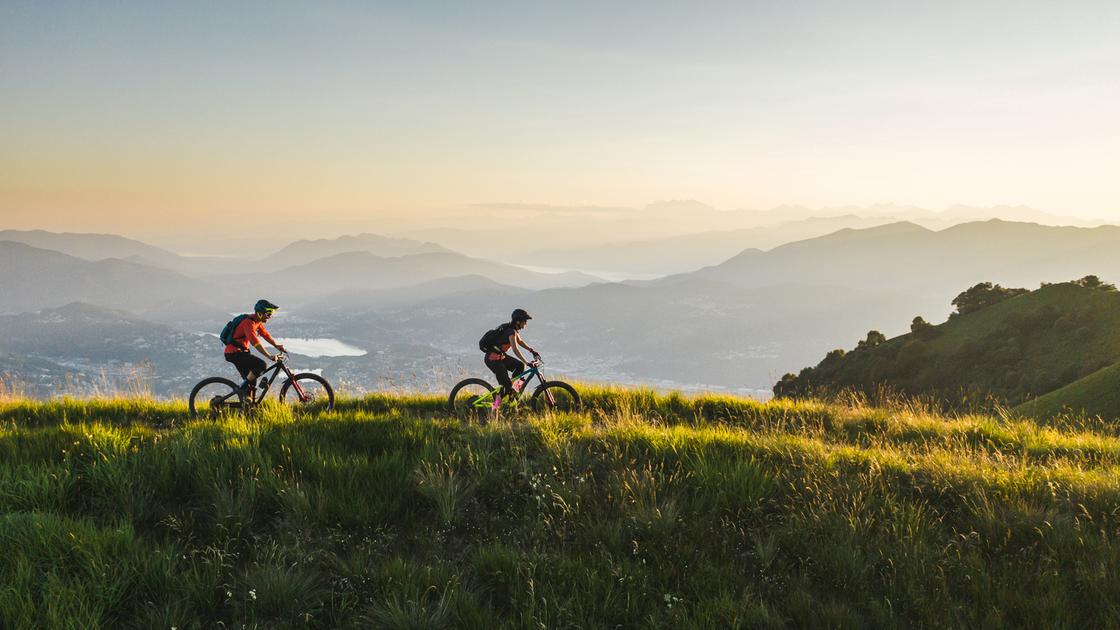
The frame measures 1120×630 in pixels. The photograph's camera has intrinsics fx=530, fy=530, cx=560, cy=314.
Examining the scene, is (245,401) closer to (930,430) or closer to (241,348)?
(241,348)

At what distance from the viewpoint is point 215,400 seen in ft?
34.0

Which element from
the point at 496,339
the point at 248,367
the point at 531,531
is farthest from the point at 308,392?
the point at 531,531

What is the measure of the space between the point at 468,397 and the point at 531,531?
5722mm

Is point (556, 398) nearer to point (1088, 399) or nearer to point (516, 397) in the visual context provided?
point (516, 397)

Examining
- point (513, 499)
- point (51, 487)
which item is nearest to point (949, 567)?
point (513, 499)

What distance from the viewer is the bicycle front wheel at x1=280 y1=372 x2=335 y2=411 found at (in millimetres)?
10422

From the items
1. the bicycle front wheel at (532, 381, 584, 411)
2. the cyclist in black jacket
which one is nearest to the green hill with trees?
the bicycle front wheel at (532, 381, 584, 411)

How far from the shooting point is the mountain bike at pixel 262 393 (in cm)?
1021

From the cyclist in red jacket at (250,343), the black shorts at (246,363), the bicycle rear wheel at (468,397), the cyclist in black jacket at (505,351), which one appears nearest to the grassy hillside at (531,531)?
the bicycle rear wheel at (468,397)

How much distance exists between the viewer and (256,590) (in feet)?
13.0

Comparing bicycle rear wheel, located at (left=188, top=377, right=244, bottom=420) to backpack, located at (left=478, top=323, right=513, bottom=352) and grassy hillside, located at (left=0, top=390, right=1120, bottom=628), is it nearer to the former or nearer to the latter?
grassy hillside, located at (left=0, top=390, right=1120, bottom=628)

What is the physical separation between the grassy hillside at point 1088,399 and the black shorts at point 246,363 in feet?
99.0

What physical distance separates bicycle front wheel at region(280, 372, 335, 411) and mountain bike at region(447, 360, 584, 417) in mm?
2430

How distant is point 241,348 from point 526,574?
8.67 metres
